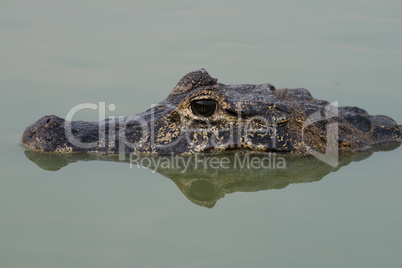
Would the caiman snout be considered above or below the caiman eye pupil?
below

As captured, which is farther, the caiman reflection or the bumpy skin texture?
the bumpy skin texture

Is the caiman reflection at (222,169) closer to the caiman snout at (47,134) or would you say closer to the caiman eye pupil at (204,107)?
the caiman snout at (47,134)

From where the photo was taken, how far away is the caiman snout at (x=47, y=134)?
929cm

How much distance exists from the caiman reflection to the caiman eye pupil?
0.56 meters

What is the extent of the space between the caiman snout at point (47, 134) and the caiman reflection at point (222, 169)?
0.35ft

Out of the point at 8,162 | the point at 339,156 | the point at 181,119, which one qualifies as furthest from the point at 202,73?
the point at 8,162

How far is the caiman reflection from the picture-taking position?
8.41m

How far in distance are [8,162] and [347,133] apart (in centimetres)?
472

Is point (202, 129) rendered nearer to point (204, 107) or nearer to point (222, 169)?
point (204, 107)

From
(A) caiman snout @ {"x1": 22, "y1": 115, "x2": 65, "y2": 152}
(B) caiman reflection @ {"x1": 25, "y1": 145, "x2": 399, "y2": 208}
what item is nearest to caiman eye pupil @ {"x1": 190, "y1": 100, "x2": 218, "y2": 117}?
(B) caiman reflection @ {"x1": 25, "y1": 145, "x2": 399, "y2": 208}

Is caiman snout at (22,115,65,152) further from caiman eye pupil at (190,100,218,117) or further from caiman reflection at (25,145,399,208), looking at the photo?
caiman eye pupil at (190,100,218,117)

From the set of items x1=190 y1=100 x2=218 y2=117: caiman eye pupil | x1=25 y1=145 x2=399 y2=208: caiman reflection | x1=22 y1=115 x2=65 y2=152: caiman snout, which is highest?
x1=190 y1=100 x2=218 y2=117: caiman eye pupil

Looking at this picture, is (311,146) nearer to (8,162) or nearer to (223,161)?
(223,161)

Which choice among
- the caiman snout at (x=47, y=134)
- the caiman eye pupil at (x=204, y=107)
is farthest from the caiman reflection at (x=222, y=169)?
the caiman eye pupil at (x=204, y=107)
